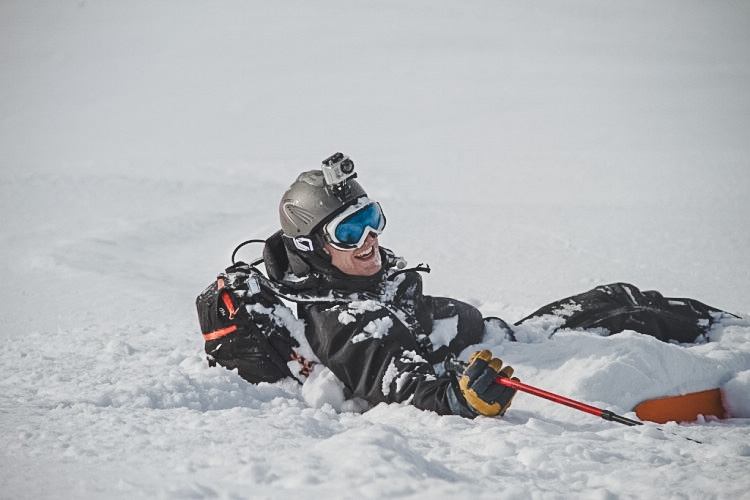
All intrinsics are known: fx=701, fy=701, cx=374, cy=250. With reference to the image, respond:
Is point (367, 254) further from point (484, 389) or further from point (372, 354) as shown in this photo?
point (484, 389)

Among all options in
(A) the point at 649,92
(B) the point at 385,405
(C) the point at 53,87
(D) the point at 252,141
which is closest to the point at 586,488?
(B) the point at 385,405

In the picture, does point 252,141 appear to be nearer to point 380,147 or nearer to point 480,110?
point 380,147

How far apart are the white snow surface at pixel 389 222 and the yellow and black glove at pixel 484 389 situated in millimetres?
101

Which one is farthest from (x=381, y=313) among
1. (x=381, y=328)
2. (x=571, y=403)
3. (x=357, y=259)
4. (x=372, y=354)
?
(x=571, y=403)

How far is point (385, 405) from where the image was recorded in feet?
10.1

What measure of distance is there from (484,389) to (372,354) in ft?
2.06

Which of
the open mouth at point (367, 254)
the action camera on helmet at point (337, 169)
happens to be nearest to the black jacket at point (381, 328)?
the open mouth at point (367, 254)

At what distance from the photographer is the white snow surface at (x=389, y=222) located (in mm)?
2295

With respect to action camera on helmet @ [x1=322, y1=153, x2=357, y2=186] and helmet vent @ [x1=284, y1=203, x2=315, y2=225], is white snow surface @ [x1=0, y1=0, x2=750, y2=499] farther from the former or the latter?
action camera on helmet @ [x1=322, y1=153, x2=357, y2=186]

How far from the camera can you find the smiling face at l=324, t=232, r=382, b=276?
3607 millimetres

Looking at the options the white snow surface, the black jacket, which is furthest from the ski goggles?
the white snow surface

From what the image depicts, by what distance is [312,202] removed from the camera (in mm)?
3598

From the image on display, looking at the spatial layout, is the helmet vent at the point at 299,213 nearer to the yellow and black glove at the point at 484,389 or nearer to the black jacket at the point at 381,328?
the black jacket at the point at 381,328

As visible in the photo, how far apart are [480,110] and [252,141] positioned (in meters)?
6.12
